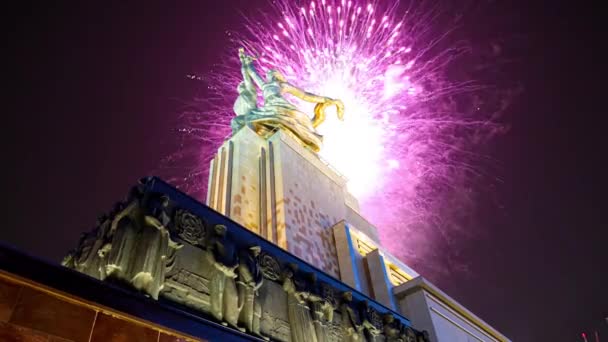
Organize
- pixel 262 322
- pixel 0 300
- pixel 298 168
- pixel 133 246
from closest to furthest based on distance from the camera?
pixel 0 300 → pixel 133 246 → pixel 262 322 → pixel 298 168

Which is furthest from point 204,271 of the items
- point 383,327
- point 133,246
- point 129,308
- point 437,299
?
point 437,299

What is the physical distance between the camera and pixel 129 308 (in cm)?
491

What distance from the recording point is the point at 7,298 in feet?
13.4

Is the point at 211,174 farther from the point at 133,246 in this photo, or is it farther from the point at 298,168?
the point at 133,246

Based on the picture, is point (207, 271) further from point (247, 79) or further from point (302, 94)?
point (302, 94)

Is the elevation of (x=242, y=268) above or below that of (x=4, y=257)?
above

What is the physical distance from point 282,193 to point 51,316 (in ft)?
29.3

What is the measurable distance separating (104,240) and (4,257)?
8.59ft

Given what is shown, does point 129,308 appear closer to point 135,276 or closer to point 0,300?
point 135,276

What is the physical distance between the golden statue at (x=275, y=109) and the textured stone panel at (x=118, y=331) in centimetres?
1145

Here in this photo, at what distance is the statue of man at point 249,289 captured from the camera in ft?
21.9

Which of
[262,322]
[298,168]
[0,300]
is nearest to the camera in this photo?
[0,300]

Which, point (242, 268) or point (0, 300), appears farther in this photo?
point (242, 268)

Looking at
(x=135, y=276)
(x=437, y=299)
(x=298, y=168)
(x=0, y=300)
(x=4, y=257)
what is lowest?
(x=0, y=300)
